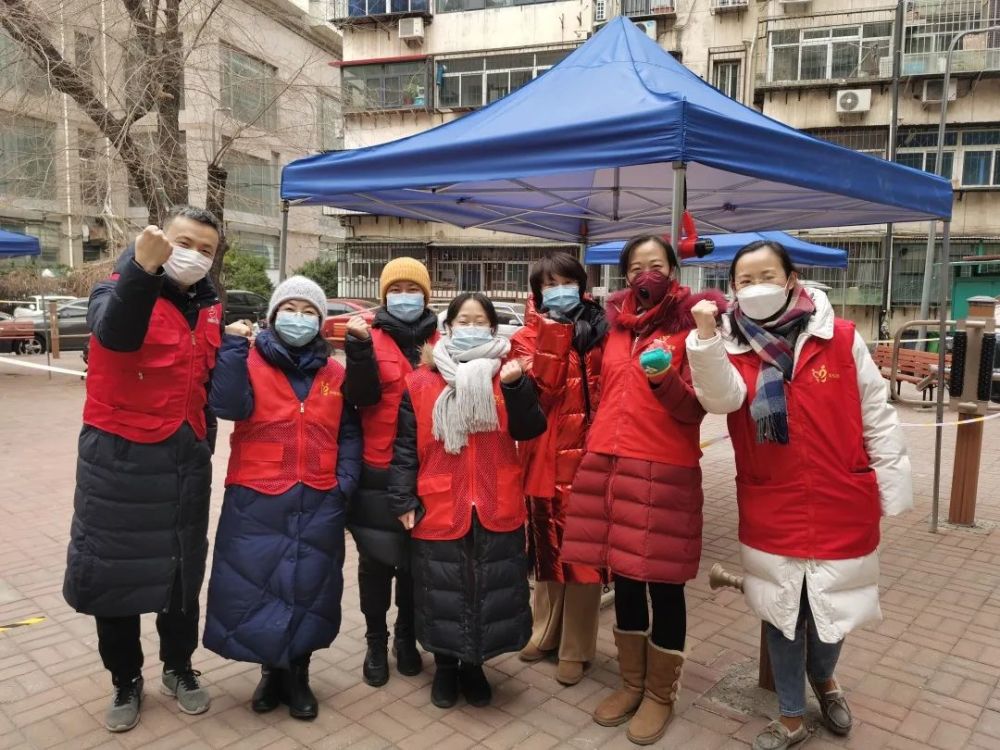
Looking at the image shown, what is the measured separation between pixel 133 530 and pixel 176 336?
0.70m

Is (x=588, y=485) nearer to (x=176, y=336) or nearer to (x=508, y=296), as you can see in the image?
(x=176, y=336)

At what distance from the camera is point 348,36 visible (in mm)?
24578

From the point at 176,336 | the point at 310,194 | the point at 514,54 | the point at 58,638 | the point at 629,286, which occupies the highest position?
the point at 514,54

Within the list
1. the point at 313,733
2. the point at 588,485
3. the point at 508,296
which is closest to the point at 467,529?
the point at 588,485

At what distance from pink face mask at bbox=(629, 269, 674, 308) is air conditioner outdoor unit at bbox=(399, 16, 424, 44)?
23358mm

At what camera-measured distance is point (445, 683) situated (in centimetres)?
302

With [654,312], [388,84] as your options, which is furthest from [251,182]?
[654,312]

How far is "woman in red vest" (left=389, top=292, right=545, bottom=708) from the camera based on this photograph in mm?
2811

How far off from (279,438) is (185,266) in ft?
2.30

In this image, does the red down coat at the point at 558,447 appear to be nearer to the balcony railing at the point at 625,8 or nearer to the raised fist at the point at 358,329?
the raised fist at the point at 358,329

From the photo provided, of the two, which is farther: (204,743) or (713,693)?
(713,693)

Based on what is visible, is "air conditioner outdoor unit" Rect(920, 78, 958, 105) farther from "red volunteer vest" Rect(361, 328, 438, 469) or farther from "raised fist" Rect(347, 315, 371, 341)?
"raised fist" Rect(347, 315, 371, 341)

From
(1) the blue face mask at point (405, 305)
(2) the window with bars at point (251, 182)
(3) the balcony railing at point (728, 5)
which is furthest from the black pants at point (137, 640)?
(3) the balcony railing at point (728, 5)

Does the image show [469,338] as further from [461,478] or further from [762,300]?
[762,300]
